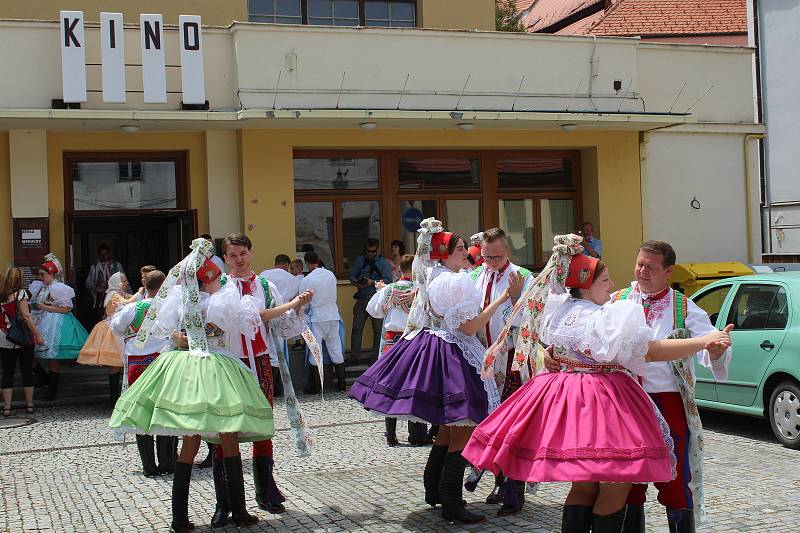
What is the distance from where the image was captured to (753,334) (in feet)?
30.6

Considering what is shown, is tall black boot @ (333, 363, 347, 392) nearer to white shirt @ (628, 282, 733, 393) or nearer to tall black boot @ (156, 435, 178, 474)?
tall black boot @ (156, 435, 178, 474)

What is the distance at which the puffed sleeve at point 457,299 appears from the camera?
6.37m

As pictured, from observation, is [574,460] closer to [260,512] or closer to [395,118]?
[260,512]

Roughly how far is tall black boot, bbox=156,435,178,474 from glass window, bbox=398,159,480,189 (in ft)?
28.1

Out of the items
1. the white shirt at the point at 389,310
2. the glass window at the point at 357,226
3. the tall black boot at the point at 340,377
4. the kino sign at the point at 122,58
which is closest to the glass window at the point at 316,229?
the glass window at the point at 357,226

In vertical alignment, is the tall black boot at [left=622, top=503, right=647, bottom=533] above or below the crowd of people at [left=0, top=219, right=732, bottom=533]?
below

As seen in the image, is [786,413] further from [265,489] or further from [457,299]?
[265,489]

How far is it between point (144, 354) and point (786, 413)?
573 centimetres

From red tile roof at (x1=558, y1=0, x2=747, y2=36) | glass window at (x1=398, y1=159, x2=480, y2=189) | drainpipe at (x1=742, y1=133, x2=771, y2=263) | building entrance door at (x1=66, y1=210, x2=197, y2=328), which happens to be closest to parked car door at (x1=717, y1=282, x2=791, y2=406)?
→ glass window at (x1=398, y1=159, x2=480, y2=189)

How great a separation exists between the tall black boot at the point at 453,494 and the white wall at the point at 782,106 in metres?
16.7

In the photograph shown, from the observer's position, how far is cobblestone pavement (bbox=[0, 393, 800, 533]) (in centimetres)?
Result: 659

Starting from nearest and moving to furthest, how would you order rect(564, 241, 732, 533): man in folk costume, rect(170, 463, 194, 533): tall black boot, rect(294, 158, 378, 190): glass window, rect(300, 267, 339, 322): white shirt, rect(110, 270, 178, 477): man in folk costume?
rect(564, 241, 732, 533): man in folk costume < rect(170, 463, 194, 533): tall black boot < rect(110, 270, 178, 477): man in folk costume < rect(300, 267, 339, 322): white shirt < rect(294, 158, 378, 190): glass window

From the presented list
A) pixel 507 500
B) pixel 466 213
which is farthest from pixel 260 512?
pixel 466 213

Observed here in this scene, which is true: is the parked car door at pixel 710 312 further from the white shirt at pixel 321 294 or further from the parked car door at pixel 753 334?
the white shirt at pixel 321 294
